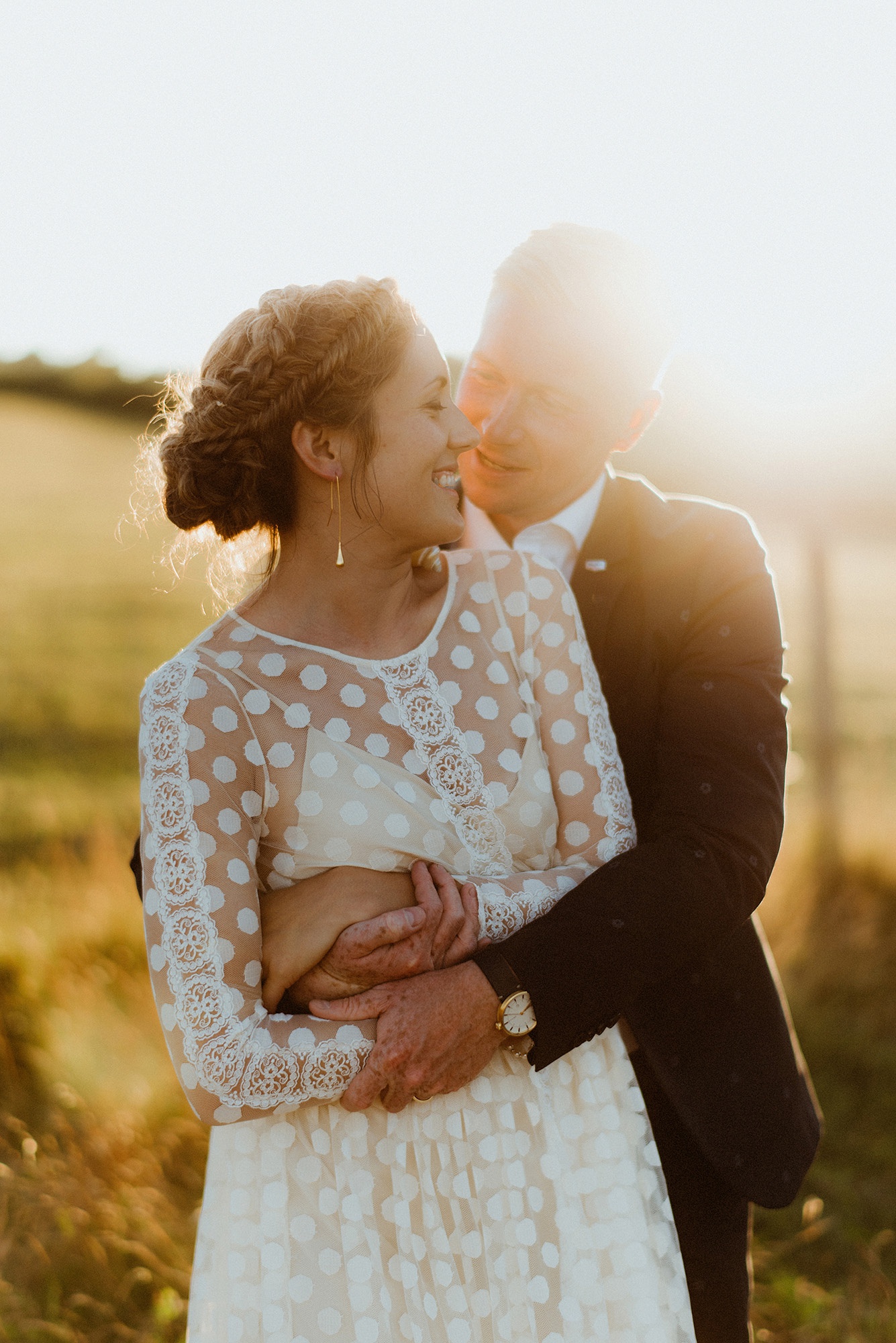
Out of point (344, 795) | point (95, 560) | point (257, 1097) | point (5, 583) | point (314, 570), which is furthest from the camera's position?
point (95, 560)

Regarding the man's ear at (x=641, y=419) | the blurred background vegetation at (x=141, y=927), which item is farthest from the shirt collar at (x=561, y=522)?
the blurred background vegetation at (x=141, y=927)

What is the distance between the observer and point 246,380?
189cm

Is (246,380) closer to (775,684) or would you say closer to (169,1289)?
(775,684)

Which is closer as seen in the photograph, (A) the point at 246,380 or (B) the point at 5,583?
(A) the point at 246,380

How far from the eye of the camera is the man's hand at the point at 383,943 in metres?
1.78

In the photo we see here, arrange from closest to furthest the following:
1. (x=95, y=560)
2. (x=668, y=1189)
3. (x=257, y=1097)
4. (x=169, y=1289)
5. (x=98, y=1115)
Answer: (x=257, y=1097) < (x=668, y=1189) < (x=169, y=1289) < (x=98, y=1115) < (x=95, y=560)

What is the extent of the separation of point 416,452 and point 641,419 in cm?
88

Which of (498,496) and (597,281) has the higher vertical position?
(597,281)

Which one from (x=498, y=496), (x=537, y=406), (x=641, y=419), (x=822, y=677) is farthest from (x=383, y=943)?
(x=822, y=677)

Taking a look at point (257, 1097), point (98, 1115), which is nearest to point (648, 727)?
point (257, 1097)

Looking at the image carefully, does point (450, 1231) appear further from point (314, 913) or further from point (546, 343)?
point (546, 343)

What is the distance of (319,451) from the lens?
194 centimetres

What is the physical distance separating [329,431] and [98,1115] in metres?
3.17

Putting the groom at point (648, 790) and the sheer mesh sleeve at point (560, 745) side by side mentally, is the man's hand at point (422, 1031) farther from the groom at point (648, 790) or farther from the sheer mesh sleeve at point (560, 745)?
the sheer mesh sleeve at point (560, 745)
